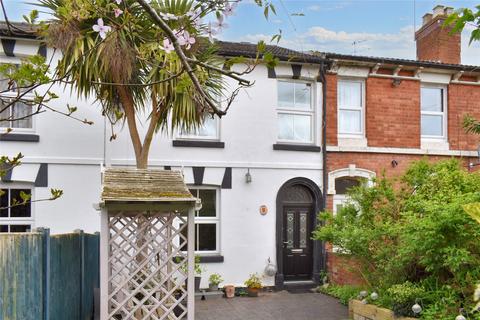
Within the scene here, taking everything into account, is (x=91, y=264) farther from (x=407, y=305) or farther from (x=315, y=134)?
(x=315, y=134)

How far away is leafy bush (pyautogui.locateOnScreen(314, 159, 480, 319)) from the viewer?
6039 mm

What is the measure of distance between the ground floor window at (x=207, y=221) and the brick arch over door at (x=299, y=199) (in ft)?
4.77

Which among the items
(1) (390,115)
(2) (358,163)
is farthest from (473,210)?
(1) (390,115)

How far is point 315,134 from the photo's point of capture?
11719 millimetres

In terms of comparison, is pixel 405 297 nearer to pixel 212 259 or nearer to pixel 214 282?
pixel 214 282

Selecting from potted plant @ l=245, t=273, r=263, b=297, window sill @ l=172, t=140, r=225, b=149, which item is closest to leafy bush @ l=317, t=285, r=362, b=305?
potted plant @ l=245, t=273, r=263, b=297

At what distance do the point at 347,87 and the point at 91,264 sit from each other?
7584 millimetres

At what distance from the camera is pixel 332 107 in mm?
11836

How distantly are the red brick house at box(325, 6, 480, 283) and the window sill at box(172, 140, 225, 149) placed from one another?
270 centimetres

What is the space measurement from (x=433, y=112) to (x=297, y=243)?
201 inches

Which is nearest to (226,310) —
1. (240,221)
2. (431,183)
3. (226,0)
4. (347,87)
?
(240,221)

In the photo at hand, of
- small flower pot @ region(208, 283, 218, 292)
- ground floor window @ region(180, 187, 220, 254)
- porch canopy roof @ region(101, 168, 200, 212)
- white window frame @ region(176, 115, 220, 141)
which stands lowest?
small flower pot @ region(208, 283, 218, 292)

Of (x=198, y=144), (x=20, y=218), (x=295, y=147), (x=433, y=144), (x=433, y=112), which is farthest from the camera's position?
(x=433, y=112)

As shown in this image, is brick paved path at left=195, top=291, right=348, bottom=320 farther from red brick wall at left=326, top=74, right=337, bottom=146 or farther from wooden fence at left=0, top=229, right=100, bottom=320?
wooden fence at left=0, top=229, right=100, bottom=320
